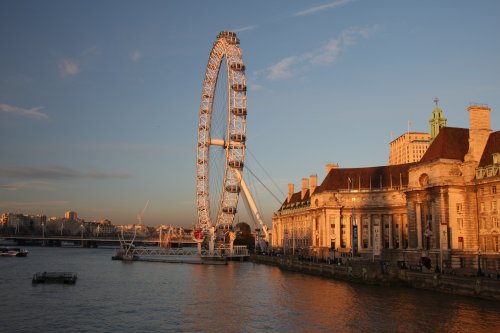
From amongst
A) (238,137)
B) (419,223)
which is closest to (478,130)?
(419,223)

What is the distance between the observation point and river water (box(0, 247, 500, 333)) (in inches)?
1446

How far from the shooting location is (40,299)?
167 feet

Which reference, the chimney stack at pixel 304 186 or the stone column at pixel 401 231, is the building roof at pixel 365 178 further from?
the chimney stack at pixel 304 186

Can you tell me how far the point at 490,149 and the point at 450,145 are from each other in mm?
5277

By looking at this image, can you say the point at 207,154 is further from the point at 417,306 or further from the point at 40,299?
the point at 417,306

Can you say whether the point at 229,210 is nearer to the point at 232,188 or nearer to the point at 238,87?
the point at 232,188

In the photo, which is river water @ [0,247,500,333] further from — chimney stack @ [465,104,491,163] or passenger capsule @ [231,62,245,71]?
passenger capsule @ [231,62,245,71]

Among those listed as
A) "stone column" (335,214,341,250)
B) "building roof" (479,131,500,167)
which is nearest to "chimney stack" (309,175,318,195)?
"stone column" (335,214,341,250)

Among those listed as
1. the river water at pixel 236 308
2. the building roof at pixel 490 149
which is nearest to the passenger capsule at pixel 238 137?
the river water at pixel 236 308

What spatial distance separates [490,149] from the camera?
205 ft

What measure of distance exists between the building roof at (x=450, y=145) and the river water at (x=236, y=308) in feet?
61.0

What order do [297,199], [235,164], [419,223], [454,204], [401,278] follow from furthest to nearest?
[297,199] < [235,164] < [419,223] < [454,204] < [401,278]

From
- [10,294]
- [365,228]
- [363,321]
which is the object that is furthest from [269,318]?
[365,228]

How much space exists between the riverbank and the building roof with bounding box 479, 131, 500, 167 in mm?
15597
